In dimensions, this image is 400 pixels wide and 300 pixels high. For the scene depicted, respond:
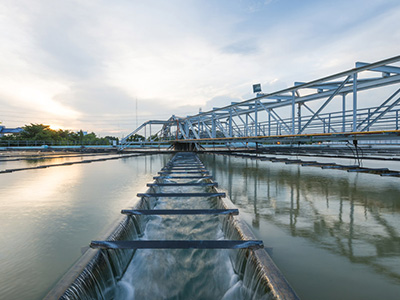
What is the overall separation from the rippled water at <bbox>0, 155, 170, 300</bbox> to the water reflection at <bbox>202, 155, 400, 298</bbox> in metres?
2.94

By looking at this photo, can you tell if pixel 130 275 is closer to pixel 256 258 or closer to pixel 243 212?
pixel 256 258

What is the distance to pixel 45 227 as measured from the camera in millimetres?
4062

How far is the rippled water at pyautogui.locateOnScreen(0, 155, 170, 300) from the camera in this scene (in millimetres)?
2584

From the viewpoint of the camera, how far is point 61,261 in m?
2.96

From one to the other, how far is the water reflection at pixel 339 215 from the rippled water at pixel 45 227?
116 inches

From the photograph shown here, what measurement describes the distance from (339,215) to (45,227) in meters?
5.48

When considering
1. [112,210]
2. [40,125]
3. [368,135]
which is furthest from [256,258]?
[40,125]

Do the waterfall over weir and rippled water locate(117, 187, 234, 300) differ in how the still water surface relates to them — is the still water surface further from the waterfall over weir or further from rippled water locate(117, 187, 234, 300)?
rippled water locate(117, 187, 234, 300)

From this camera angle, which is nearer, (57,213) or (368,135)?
(57,213)

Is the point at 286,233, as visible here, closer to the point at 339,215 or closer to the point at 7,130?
the point at 339,215

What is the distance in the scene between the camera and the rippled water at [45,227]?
258 cm

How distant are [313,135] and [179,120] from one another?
2462cm

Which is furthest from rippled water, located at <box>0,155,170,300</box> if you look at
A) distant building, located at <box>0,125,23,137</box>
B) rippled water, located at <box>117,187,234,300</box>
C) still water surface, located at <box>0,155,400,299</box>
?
distant building, located at <box>0,125,23,137</box>

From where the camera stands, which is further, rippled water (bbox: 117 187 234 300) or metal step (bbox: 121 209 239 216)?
metal step (bbox: 121 209 239 216)
